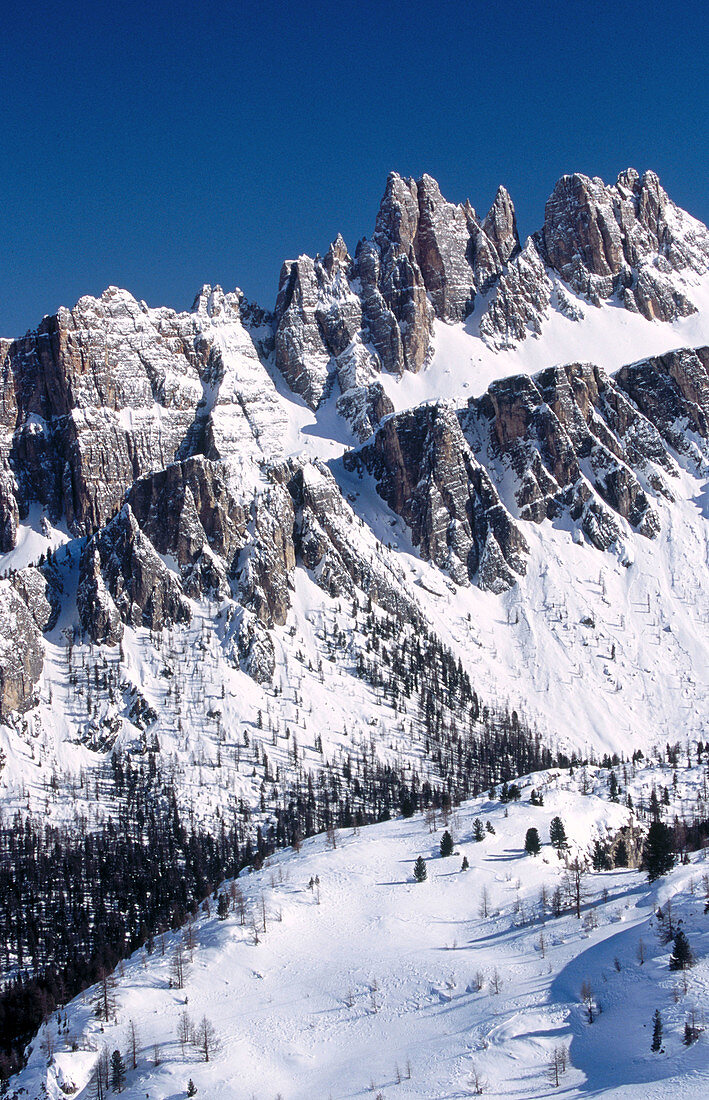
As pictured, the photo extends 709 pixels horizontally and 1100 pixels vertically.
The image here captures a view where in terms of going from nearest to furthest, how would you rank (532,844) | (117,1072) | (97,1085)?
(117,1072) → (97,1085) → (532,844)

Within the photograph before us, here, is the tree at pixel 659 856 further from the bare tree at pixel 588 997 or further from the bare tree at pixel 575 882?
the bare tree at pixel 588 997

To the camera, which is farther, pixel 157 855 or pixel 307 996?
pixel 157 855

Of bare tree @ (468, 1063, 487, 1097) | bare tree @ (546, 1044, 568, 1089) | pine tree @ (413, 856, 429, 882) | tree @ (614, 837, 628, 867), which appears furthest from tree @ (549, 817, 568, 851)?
bare tree @ (468, 1063, 487, 1097)

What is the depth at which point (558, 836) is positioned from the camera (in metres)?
129

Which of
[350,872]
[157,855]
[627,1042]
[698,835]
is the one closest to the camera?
[627,1042]

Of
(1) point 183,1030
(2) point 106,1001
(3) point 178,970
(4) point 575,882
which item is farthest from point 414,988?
(2) point 106,1001

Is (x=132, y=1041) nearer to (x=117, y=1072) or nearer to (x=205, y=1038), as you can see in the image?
(x=117, y=1072)

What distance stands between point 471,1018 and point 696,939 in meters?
19.8

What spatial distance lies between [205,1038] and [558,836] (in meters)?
55.7

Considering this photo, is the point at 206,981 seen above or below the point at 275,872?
below

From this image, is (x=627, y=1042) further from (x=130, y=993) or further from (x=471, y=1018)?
(x=130, y=993)

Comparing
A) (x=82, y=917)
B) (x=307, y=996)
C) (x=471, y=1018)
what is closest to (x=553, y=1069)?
(x=471, y=1018)

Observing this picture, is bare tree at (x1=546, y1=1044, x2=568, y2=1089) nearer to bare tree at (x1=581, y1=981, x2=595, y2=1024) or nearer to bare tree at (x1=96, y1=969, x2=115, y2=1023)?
bare tree at (x1=581, y1=981, x2=595, y2=1024)

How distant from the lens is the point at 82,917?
17762 cm
